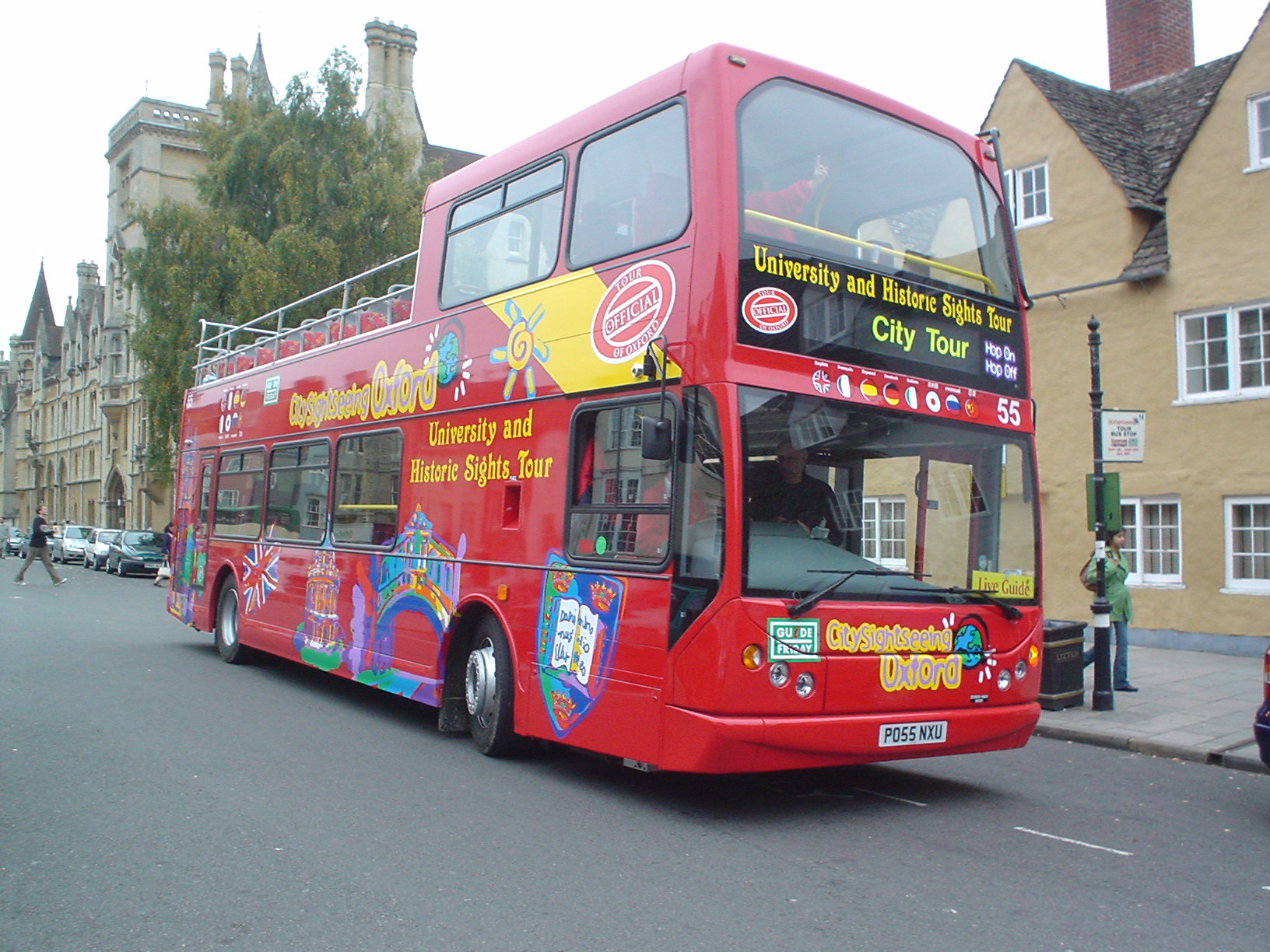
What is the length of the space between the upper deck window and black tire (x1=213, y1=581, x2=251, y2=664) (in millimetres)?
6224

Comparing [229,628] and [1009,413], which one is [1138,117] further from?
[229,628]

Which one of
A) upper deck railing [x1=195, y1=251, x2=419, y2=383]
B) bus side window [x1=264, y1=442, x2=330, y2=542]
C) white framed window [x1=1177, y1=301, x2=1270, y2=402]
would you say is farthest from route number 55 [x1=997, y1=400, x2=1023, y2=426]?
white framed window [x1=1177, y1=301, x2=1270, y2=402]

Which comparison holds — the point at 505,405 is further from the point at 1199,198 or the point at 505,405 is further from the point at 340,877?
the point at 1199,198

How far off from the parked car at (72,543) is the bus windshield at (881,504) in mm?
42829

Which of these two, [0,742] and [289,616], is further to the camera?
[289,616]

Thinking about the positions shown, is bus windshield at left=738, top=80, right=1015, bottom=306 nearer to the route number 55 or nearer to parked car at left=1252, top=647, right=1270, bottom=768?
the route number 55

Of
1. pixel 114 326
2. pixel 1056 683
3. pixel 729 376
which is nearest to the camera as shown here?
pixel 729 376

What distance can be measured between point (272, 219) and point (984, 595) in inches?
1128

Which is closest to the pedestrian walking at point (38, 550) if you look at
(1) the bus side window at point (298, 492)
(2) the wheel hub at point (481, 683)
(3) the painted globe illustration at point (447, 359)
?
(1) the bus side window at point (298, 492)

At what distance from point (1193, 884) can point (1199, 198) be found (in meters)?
13.8

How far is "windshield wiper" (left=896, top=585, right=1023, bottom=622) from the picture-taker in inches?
273

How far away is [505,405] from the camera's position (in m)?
8.32

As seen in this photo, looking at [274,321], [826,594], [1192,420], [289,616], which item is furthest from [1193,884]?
[274,321]

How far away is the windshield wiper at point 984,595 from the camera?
694 cm
